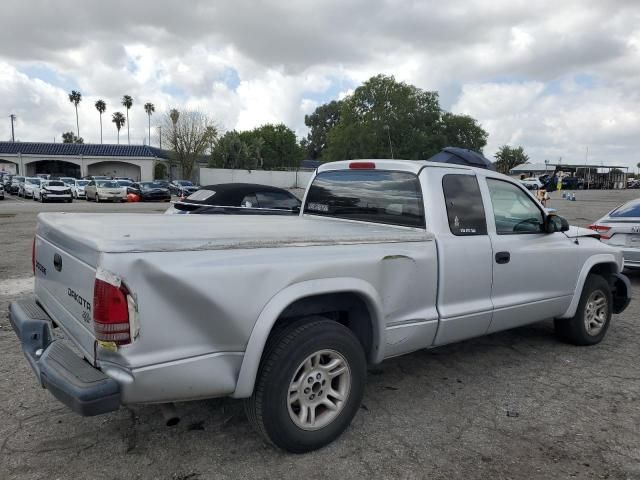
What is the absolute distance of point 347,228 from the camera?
379 centimetres

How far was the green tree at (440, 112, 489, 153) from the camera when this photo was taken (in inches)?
2653

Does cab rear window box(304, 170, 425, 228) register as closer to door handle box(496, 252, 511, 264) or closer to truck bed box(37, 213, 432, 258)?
truck bed box(37, 213, 432, 258)

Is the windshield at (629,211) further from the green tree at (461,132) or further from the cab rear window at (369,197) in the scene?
the green tree at (461,132)

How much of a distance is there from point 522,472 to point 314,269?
170 centimetres

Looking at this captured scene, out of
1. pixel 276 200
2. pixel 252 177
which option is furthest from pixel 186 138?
pixel 276 200

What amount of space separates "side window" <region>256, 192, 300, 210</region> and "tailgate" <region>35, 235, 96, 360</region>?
622 cm

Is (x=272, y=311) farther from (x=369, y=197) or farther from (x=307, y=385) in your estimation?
(x=369, y=197)

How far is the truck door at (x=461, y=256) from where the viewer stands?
11.9ft

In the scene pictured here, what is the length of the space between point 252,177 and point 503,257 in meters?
54.1

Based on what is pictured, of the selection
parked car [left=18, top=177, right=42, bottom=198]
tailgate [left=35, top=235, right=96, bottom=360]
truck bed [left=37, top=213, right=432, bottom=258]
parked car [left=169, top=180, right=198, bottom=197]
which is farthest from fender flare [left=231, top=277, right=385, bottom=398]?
parked car [left=169, top=180, right=198, bottom=197]

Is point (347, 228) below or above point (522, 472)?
above

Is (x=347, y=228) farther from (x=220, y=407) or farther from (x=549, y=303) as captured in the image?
(x=549, y=303)

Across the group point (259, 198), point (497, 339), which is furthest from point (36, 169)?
point (497, 339)

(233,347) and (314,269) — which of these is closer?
(233,347)
